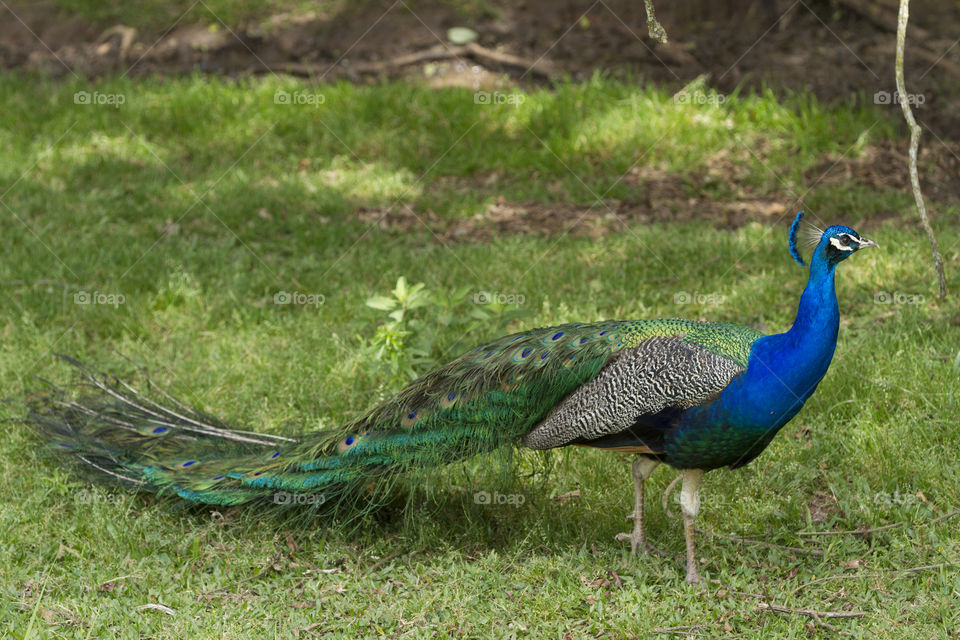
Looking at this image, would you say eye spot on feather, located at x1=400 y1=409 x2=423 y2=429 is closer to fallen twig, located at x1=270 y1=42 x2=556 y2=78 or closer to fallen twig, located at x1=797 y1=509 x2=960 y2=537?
fallen twig, located at x1=797 y1=509 x2=960 y2=537

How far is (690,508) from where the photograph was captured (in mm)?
4344

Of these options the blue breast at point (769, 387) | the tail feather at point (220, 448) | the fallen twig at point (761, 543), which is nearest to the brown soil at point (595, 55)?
the tail feather at point (220, 448)

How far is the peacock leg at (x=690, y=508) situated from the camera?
14.2 ft

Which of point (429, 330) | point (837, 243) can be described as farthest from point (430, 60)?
point (837, 243)

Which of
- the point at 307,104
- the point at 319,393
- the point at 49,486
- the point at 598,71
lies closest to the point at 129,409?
the point at 49,486

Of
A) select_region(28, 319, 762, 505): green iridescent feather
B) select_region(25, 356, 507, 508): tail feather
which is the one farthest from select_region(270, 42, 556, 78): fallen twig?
select_region(28, 319, 762, 505): green iridescent feather

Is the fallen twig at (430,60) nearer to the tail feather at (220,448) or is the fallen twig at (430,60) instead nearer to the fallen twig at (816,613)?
the tail feather at (220,448)

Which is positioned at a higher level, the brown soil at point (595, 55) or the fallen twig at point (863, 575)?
the brown soil at point (595, 55)

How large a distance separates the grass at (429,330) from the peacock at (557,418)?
0.22m

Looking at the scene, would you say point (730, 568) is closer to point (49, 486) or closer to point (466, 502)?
point (466, 502)

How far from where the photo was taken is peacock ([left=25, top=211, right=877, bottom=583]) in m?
3.98

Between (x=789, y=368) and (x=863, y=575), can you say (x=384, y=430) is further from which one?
(x=863, y=575)

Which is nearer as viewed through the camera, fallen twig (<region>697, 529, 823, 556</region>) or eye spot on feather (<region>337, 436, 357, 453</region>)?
fallen twig (<region>697, 529, 823, 556</region>)

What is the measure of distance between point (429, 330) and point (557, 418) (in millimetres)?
1829
